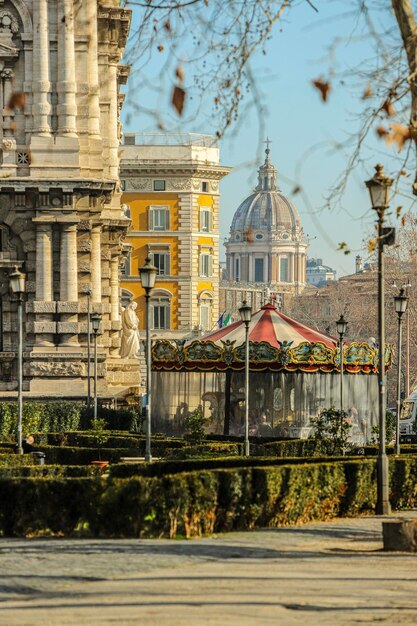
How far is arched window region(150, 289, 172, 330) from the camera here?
11900 centimetres

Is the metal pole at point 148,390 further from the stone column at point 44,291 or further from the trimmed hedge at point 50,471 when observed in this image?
the stone column at point 44,291

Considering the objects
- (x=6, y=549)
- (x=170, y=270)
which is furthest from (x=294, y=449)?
(x=170, y=270)

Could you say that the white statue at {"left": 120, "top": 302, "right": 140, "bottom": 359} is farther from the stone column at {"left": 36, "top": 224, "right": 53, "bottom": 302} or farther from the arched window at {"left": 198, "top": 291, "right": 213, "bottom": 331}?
the arched window at {"left": 198, "top": 291, "right": 213, "bottom": 331}

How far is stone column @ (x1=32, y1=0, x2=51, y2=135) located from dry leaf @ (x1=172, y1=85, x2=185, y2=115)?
37.1 metres

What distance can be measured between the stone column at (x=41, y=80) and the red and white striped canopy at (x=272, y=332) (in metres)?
8.29

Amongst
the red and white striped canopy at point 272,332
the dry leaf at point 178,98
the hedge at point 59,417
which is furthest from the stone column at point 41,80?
the dry leaf at point 178,98

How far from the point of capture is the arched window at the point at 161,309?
119000 millimetres

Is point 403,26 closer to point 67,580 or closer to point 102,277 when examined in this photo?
point 67,580

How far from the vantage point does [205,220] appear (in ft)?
397

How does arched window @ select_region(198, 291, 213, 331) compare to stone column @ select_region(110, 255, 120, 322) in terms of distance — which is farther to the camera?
arched window @ select_region(198, 291, 213, 331)

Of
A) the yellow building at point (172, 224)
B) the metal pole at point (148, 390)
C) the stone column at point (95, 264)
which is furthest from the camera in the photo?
the yellow building at point (172, 224)

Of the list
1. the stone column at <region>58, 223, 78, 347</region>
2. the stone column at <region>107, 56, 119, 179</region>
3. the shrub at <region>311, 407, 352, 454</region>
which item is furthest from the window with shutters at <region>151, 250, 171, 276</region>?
the shrub at <region>311, 407, 352, 454</region>

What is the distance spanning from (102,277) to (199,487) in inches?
1463

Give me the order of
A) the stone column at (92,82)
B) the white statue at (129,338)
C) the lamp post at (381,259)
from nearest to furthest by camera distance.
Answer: the lamp post at (381,259) < the stone column at (92,82) < the white statue at (129,338)
